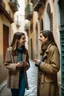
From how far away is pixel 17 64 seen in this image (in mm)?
4844

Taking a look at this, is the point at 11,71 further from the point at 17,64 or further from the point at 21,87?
the point at 21,87

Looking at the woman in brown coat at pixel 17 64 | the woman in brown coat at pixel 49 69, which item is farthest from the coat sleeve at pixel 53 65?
the woman in brown coat at pixel 17 64

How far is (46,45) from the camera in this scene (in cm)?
432

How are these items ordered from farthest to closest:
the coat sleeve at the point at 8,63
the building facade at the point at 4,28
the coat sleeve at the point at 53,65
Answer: the building facade at the point at 4,28 < the coat sleeve at the point at 8,63 < the coat sleeve at the point at 53,65

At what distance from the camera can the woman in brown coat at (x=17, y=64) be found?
492 cm

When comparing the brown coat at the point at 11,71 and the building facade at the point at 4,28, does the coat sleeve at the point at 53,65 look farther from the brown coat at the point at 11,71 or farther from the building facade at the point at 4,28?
the building facade at the point at 4,28

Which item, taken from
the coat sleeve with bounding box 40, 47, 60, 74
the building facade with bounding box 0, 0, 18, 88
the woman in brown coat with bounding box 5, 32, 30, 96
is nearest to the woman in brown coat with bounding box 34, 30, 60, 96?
the coat sleeve with bounding box 40, 47, 60, 74

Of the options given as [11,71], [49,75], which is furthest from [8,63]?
[49,75]

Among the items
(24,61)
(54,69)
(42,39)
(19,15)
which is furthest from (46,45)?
(19,15)

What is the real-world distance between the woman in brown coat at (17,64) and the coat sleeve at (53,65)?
773mm

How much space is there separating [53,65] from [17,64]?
94 centimetres

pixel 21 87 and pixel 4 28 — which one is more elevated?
pixel 4 28

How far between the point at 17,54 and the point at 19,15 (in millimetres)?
30975

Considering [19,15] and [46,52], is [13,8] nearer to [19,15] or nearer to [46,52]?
[46,52]
